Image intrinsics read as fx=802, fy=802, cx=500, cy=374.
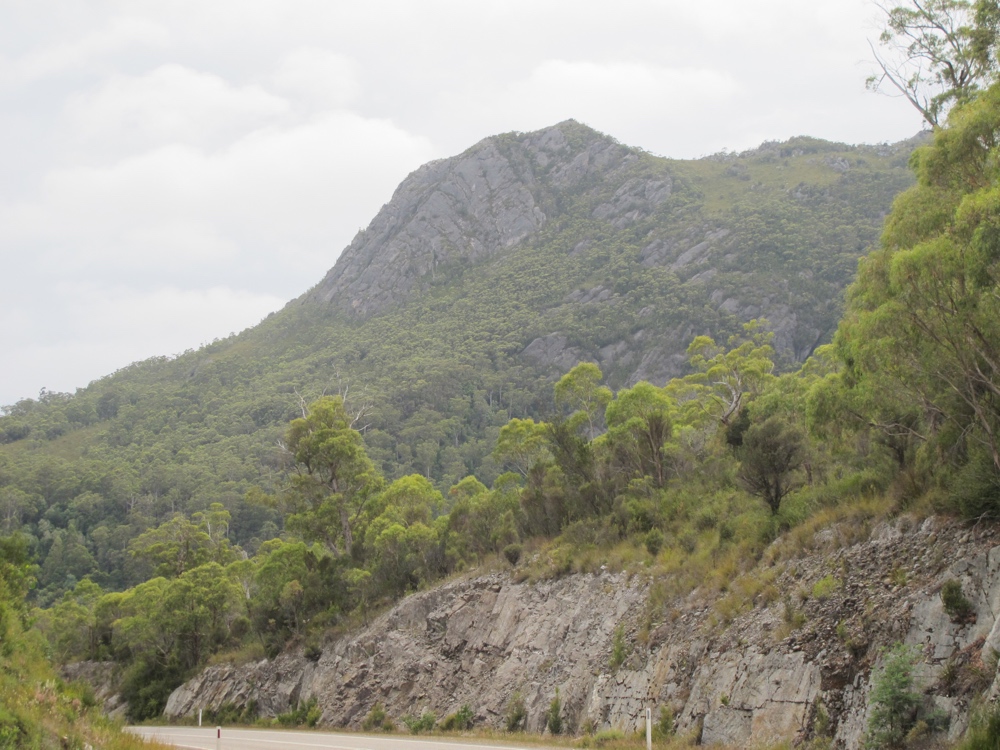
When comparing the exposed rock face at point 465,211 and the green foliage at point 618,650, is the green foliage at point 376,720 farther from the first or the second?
the exposed rock face at point 465,211

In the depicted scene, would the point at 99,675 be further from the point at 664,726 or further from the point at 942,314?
the point at 942,314

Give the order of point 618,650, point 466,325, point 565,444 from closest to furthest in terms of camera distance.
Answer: point 618,650, point 565,444, point 466,325

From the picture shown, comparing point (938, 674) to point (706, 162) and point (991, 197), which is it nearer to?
point (991, 197)

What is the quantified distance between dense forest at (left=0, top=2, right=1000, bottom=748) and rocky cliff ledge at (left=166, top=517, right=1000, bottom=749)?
0.83m

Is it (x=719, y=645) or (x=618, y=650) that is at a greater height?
(x=719, y=645)

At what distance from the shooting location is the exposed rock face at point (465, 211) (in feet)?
541

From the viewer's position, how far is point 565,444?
30.6 m

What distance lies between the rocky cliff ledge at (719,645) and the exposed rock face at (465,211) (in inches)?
5347

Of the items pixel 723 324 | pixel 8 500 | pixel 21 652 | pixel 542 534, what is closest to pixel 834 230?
pixel 723 324

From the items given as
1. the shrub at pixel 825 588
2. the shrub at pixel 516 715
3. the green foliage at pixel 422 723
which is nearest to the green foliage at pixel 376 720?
the green foliage at pixel 422 723

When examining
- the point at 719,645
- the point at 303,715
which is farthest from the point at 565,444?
the point at 719,645

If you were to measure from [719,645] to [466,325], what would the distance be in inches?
4884

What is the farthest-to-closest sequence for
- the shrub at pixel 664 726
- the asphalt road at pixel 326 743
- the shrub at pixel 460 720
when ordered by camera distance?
1. the shrub at pixel 460 720
2. the asphalt road at pixel 326 743
3. the shrub at pixel 664 726

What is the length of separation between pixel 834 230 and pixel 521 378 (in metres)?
56.0
